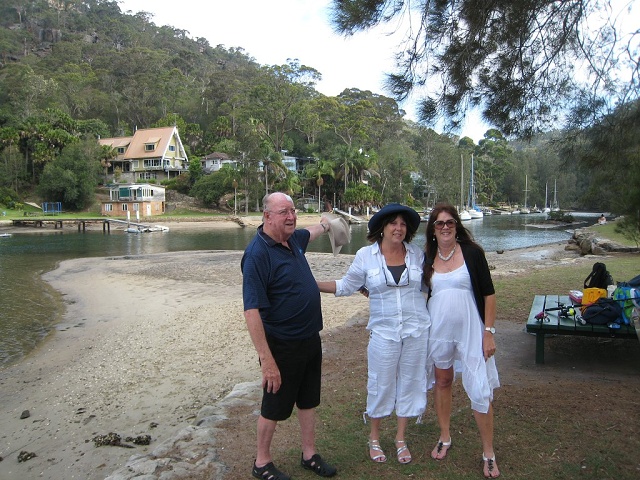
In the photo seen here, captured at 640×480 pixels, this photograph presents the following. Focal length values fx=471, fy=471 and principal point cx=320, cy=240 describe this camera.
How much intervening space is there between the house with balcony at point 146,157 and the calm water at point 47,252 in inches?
777

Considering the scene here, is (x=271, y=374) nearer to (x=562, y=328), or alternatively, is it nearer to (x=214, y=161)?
(x=562, y=328)

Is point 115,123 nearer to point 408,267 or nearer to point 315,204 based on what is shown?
point 315,204

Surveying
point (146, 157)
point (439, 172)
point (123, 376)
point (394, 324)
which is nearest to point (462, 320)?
point (394, 324)

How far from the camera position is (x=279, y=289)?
9.52 feet

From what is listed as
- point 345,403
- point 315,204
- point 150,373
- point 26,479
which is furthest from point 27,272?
point 315,204

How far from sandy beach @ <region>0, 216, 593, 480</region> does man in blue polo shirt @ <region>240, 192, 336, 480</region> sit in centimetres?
92

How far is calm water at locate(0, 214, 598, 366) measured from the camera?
1056 cm

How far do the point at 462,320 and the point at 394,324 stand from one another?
42cm

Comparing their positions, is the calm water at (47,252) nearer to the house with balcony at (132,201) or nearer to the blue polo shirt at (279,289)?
the blue polo shirt at (279,289)

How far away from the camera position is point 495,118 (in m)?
5.79

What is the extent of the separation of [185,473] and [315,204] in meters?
57.3

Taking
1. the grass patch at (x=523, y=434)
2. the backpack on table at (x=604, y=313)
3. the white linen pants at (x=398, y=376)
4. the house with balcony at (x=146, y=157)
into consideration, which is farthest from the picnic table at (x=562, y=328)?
the house with balcony at (x=146, y=157)

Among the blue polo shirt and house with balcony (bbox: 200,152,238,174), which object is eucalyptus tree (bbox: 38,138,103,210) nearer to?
house with balcony (bbox: 200,152,238,174)

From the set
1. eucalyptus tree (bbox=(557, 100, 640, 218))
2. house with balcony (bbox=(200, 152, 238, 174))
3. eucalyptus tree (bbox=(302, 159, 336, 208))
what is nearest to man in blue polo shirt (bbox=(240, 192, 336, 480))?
eucalyptus tree (bbox=(557, 100, 640, 218))
